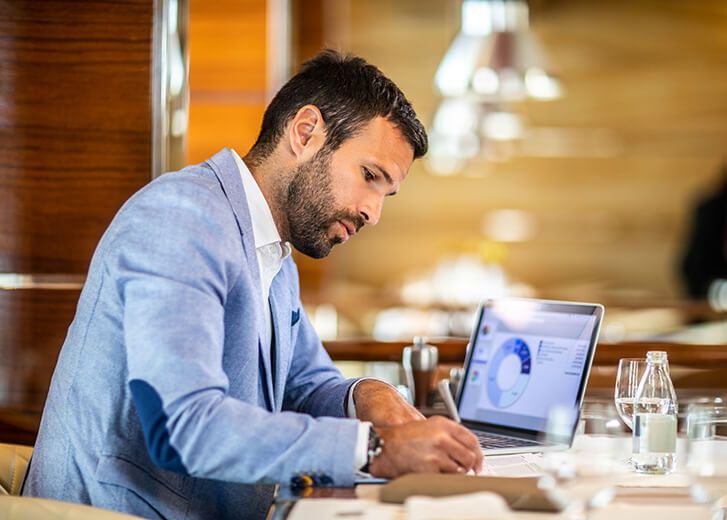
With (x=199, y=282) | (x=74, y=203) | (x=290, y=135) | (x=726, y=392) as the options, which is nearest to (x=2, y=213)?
(x=74, y=203)

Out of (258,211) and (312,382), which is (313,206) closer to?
(258,211)

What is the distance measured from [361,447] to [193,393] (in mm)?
229

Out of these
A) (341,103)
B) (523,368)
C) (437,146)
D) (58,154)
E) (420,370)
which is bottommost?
(420,370)

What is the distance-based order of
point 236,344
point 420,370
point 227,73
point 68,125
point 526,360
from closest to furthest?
point 236,344
point 526,360
point 420,370
point 68,125
point 227,73

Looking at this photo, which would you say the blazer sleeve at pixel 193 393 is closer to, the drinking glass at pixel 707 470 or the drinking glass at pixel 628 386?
the drinking glass at pixel 707 470

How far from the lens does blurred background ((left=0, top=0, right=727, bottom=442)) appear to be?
8.49ft

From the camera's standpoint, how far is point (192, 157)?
20.7ft

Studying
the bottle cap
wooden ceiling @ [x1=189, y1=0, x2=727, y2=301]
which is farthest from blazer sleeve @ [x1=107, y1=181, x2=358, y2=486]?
wooden ceiling @ [x1=189, y1=0, x2=727, y2=301]

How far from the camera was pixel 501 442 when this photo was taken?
1885mm

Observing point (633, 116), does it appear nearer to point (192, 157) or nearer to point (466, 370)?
point (192, 157)

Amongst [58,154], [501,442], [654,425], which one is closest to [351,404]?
[501,442]

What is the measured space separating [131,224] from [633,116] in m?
7.22

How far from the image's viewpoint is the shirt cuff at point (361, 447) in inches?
53.3

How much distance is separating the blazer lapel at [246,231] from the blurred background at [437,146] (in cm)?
98
